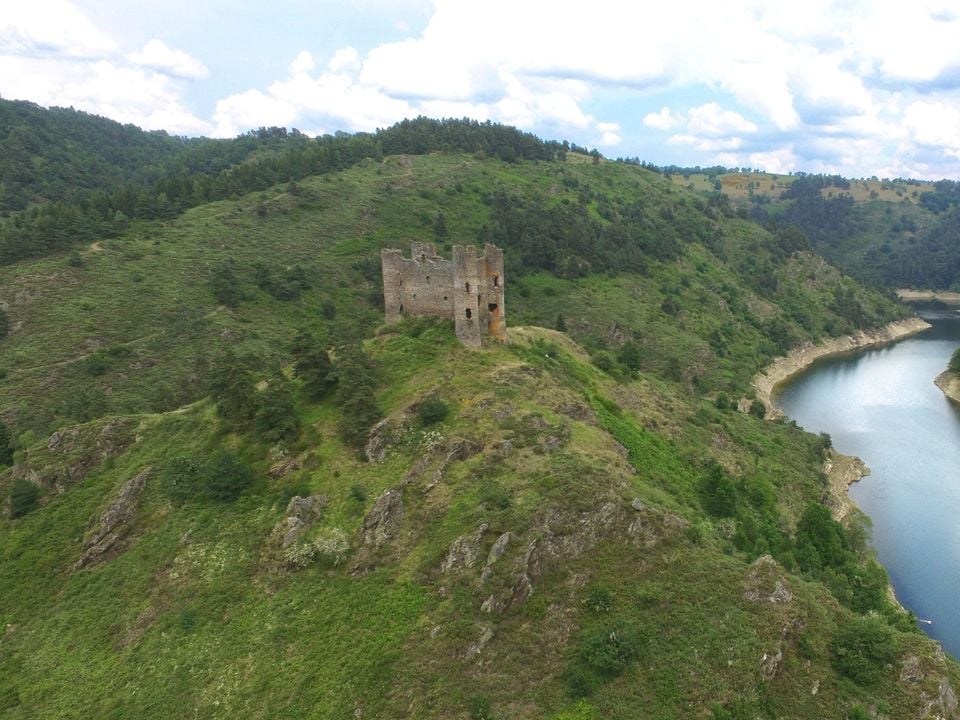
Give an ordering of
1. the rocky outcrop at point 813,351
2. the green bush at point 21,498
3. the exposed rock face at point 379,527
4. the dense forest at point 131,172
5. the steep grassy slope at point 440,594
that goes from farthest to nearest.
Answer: the rocky outcrop at point 813,351
the dense forest at point 131,172
the green bush at point 21,498
the exposed rock face at point 379,527
the steep grassy slope at point 440,594

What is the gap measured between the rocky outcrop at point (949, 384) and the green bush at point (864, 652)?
9530 cm

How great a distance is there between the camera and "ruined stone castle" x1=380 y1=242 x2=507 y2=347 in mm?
43750

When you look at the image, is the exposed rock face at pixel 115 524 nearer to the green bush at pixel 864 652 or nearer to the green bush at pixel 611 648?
the green bush at pixel 611 648

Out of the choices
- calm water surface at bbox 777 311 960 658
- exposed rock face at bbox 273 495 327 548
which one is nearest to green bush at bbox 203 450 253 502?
exposed rock face at bbox 273 495 327 548

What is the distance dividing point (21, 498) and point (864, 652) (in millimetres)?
47346

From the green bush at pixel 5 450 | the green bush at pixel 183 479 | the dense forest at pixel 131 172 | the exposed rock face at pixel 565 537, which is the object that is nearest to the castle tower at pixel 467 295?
the exposed rock face at pixel 565 537

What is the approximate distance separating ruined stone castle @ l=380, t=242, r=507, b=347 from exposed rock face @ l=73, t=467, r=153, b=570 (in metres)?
20.2

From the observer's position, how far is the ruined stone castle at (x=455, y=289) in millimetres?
43750

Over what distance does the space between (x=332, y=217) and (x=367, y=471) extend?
8688cm

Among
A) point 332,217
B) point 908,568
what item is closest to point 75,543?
point 908,568

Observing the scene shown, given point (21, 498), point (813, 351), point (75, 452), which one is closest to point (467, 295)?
point (75, 452)

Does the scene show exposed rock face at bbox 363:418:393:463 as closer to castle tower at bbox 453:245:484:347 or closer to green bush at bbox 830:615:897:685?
castle tower at bbox 453:245:484:347

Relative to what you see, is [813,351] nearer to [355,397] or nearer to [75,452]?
[355,397]

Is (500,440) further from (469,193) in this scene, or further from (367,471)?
(469,193)
